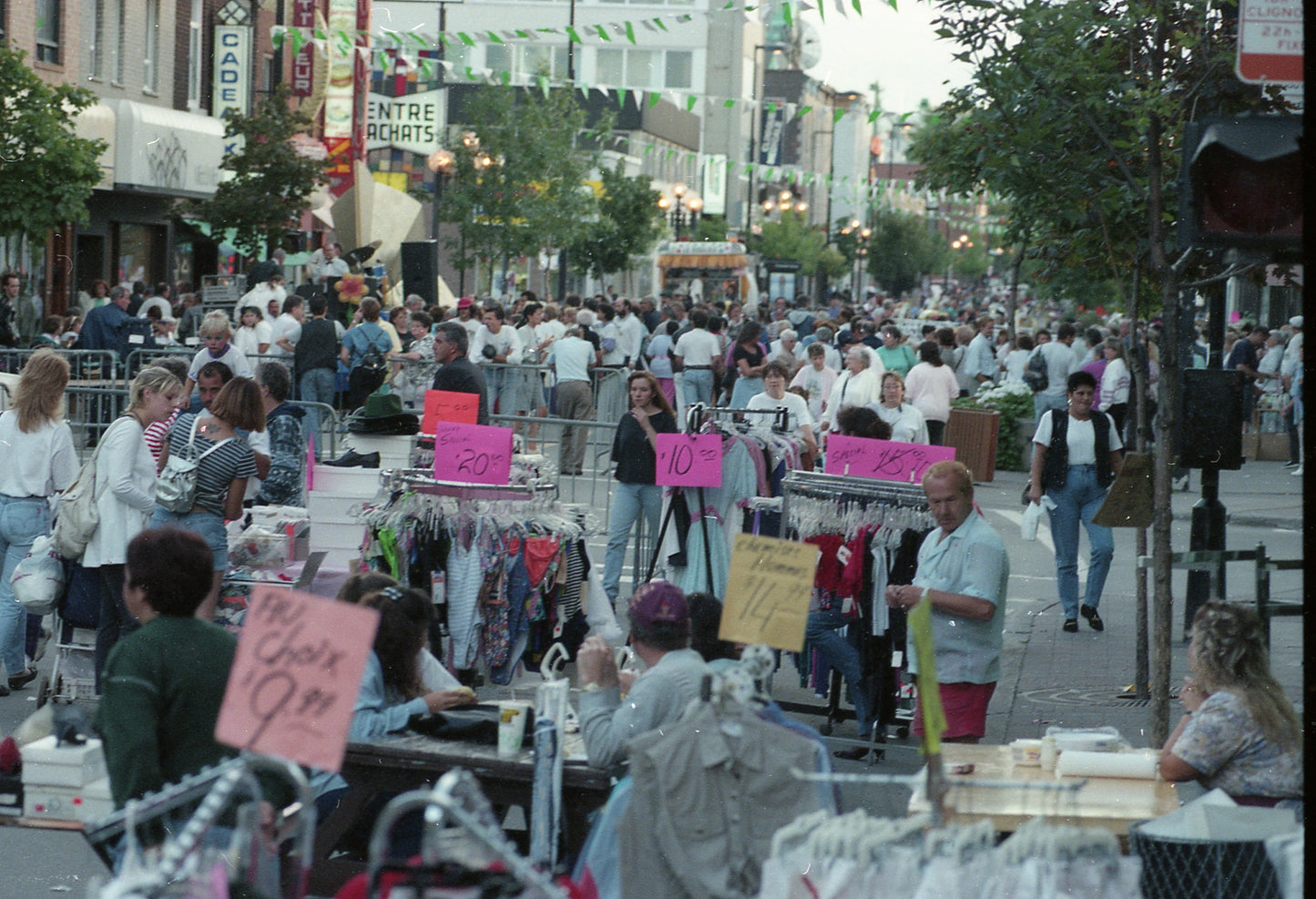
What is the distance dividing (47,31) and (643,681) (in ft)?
80.8

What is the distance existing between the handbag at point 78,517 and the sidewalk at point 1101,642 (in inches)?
192

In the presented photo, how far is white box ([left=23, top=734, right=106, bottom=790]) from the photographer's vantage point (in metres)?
4.76

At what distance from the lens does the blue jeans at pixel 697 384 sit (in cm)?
2152

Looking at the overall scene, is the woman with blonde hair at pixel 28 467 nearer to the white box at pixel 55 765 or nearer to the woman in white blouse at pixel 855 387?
the white box at pixel 55 765

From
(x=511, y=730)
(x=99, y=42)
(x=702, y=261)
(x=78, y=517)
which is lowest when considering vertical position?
(x=511, y=730)

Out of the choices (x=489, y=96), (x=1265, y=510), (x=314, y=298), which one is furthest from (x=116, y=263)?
(x=1265, y=510)

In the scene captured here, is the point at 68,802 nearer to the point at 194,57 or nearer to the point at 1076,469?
the point at 1076,469

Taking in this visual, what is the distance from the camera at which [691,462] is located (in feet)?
32.3

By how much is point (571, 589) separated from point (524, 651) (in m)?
0.42

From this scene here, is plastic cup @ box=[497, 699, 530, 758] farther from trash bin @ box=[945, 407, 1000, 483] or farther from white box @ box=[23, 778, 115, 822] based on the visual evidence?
trash bin @ box=[945, 407, 1000, 483]

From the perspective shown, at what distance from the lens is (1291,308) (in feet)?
118

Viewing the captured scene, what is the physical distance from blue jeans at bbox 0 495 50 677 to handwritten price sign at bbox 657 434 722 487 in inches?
138

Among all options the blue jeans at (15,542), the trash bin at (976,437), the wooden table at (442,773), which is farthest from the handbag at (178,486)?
the trash bin at (976,437)

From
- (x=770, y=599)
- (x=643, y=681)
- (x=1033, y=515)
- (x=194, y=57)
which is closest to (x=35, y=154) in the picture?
(x=1033, y=515)
